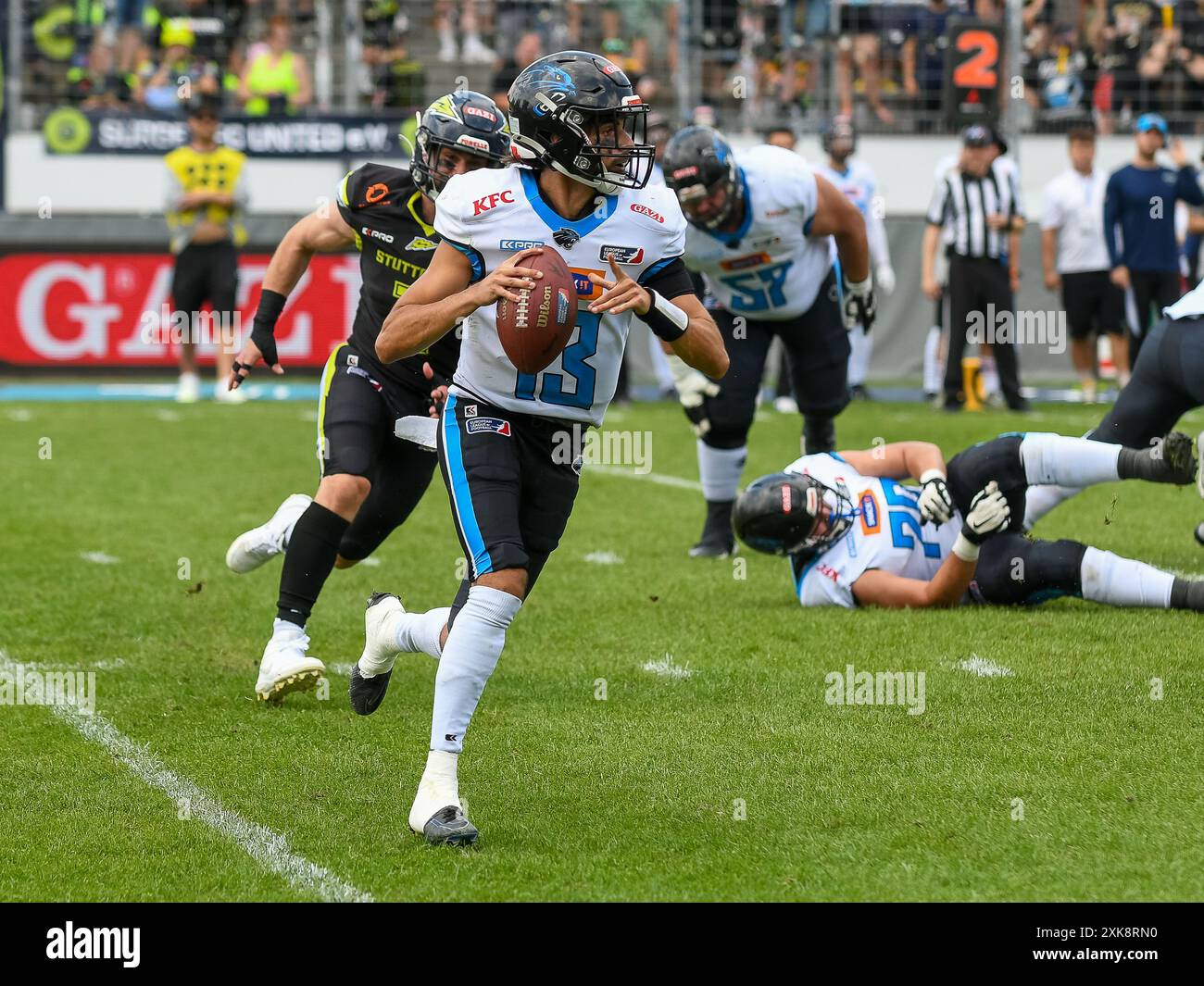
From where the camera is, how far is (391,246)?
580 cm

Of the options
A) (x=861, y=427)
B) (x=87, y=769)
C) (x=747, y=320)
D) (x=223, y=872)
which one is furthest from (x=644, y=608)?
(x=861, y=427)

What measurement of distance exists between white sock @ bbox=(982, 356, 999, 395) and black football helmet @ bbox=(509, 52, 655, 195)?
10123 mm

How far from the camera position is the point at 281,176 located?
17.9 m

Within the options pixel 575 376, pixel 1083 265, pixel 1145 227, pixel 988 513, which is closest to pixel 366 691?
pixel 575 376

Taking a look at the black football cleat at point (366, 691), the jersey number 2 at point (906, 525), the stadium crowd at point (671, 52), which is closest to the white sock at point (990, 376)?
the stadium crowd at point (671, 52)

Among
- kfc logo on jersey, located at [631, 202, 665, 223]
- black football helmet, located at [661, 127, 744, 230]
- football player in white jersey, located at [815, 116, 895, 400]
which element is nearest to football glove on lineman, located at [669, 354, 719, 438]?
black football helmet, located at [661, 127, 744, 230]

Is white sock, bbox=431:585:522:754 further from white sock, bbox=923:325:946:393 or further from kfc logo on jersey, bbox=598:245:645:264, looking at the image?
white sock, bbox=923:325:946:393

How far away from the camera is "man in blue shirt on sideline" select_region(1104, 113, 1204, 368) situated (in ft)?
43.3

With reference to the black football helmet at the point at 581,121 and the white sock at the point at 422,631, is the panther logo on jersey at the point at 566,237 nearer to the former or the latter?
the black football helmet at the point at 581,121

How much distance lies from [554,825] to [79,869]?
1.06 meters

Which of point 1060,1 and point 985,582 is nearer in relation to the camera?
point 985,582

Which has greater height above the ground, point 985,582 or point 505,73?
point 505,73

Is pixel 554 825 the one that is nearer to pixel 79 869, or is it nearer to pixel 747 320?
pixel 79 869

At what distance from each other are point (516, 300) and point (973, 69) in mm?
11807
